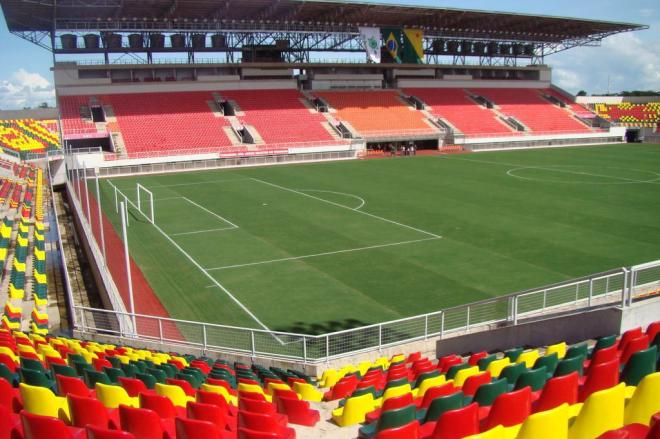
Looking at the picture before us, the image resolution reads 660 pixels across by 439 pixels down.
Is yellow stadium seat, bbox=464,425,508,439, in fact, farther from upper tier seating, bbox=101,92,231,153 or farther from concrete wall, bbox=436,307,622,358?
upper tier seating, bbox=101,92,231,153

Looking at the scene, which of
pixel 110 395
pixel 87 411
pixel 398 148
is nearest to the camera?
pixel 87 411

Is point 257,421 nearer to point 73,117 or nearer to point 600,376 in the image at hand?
point 600,376

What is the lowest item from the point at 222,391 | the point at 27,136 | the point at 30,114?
the point at 27,136

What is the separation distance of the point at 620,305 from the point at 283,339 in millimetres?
7247

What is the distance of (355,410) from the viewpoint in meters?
6.16

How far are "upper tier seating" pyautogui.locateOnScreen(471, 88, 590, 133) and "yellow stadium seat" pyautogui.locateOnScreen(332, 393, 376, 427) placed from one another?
56.6m

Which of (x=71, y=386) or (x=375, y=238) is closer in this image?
(x=71, y=386)

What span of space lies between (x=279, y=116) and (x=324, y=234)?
32.4 metres

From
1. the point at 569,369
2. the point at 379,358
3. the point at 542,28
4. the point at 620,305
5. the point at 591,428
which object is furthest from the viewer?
the point at 542,28

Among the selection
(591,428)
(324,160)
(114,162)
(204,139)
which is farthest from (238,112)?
(591,428)

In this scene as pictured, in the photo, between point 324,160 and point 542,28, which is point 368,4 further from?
point 542,28

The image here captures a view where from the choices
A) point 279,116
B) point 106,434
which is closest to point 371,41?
point 279,116

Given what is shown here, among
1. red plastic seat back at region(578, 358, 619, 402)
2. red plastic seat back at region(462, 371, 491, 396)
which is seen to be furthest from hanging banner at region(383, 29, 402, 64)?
red plastic seat back at region(578, 358, 619, 402)

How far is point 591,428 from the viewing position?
12.0 feet
